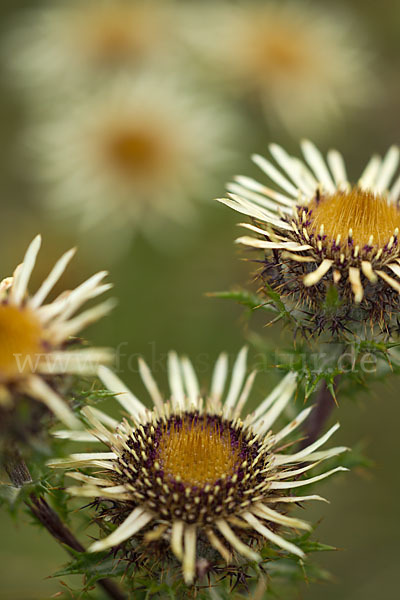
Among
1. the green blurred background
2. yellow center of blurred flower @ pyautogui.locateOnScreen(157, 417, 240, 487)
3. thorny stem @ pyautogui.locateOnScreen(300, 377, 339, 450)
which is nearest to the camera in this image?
yellow center of blurred flower @ pyautogui.locateOnScreen(157, 417, 240, 487)

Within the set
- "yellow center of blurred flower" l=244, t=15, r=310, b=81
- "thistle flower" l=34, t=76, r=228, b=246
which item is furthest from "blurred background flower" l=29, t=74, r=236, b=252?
"yellow center of blurred flower" l=244, t=15, r=310, b=81

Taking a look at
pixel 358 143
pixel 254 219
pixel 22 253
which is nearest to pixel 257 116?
pixel 358 143

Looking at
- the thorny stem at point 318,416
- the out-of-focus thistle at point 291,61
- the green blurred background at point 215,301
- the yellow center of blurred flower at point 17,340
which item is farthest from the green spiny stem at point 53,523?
the out-of-focus thistle at point 291,61

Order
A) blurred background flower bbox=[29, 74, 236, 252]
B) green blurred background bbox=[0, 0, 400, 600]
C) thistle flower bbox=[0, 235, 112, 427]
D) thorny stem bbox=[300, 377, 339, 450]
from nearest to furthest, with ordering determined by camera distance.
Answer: thistle flower bbox=[0, 235, 112, 427] → thorny stem bbox=[300, 377, 339, 450] → green blurred background bbox=[0, 0, 400, 600] → blurred background flower bbox=[29, 74, 236, 252]

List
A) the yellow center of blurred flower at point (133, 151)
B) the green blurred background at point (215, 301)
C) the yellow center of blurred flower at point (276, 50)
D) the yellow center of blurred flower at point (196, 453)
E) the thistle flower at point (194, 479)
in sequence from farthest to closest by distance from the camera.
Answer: the yellow center of blurred flower at point (276, 50) < the yellow center of blurred flower at point (133, 151) < the green blurred background at point (215, 301) < the yellow center of blurred flower at point (196, 453) < the thistle flower at point (194, 479)

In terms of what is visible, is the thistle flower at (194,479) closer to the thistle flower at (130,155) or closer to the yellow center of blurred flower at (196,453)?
the yellow center of blurred flower at (196,453)

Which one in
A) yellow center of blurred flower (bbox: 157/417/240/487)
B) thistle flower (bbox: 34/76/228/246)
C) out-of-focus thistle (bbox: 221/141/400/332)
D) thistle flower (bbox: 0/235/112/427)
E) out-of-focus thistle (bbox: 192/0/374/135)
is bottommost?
yellow center of blurred flower (bbox: 157/417/240/487)

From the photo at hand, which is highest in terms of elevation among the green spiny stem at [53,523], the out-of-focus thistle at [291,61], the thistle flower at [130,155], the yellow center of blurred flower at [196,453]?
the out-of-focus thistle at [291,61]

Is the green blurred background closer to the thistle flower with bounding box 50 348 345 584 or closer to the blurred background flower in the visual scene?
the blurred background flower

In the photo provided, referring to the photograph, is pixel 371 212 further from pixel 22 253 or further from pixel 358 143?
pixel 358 143
